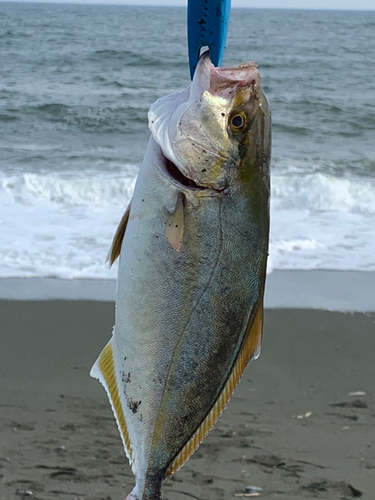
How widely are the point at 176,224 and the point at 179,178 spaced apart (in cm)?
12

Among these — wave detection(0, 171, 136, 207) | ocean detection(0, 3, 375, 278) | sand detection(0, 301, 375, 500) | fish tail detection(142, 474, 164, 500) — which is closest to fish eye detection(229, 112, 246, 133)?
fish tail detection(142, 474, 164, 500)

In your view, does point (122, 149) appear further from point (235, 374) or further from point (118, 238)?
point (235, 374)

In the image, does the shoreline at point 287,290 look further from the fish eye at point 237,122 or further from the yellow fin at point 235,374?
the fish eye at point 237,122

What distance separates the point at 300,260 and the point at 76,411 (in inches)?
133

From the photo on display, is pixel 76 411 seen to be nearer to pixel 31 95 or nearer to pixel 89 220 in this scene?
pixel 89 220

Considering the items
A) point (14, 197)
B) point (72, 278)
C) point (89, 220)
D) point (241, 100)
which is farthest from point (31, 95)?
point (241, 100)

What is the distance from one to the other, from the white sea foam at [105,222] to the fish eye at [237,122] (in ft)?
15.0

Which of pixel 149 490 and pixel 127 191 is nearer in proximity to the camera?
pixel 149 490

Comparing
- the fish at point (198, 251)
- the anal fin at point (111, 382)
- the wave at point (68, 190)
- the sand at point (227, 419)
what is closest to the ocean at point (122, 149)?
the wave at point (68, 190)

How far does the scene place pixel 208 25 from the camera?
5.10 ft

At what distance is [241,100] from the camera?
162 cm

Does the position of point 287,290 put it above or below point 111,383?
below

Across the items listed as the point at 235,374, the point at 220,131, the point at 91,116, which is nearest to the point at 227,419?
the point at 235,374

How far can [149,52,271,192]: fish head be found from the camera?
1.61 m
